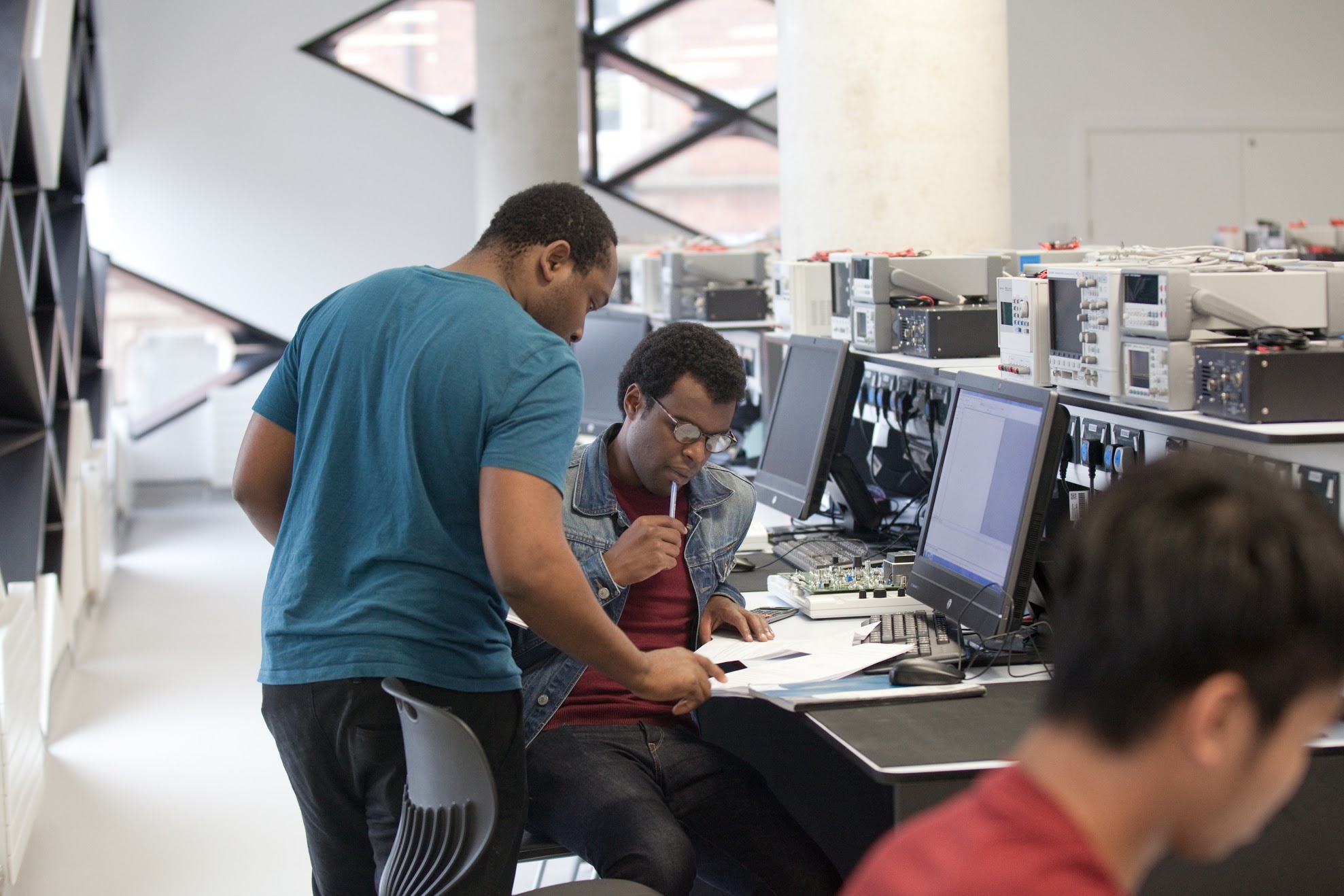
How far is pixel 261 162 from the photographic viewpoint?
8.52 m

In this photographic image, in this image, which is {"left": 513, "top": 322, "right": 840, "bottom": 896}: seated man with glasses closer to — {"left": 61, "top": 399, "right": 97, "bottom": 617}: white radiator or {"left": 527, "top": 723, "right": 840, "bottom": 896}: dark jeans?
{"left": 527, "top": 723, "right": 840, "bottom": 896}: dark jeans

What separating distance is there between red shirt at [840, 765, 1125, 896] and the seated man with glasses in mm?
1128

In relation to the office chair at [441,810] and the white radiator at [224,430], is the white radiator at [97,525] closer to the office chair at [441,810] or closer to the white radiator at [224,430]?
the white radiator at [224,430]

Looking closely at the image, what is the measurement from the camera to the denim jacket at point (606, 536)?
82.2 inches

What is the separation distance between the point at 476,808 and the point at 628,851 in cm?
39

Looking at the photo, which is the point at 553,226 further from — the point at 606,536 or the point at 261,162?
the point at 261,162

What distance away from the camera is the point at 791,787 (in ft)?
8.45

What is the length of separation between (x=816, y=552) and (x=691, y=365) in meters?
0.75

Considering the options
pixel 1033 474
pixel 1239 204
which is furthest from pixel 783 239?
pixel 1239 204

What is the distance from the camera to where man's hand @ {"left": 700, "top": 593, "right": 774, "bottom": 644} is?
227 cm

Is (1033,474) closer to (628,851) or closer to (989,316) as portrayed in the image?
(628,851)

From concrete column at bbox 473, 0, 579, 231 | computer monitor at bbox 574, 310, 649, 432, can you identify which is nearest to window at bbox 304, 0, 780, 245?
concrete column at bbox 473, 0, 579, 231

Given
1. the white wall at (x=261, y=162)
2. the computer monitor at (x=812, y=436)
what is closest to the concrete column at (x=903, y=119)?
the computer monitor at (x=812, y=436)

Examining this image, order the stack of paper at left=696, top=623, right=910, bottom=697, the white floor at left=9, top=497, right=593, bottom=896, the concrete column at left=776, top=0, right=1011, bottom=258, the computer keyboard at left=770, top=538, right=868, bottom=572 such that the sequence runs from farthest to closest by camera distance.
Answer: the concrete column at left=776, top=0, right=1011, bottom=258 → the white floor at left=9, top=497, right=593, bottom=896 → the computer keyboard at left=770, top=538, right=868, bottom=572 → the stack of paper at left=696, top=623, right=910, bottom=697
